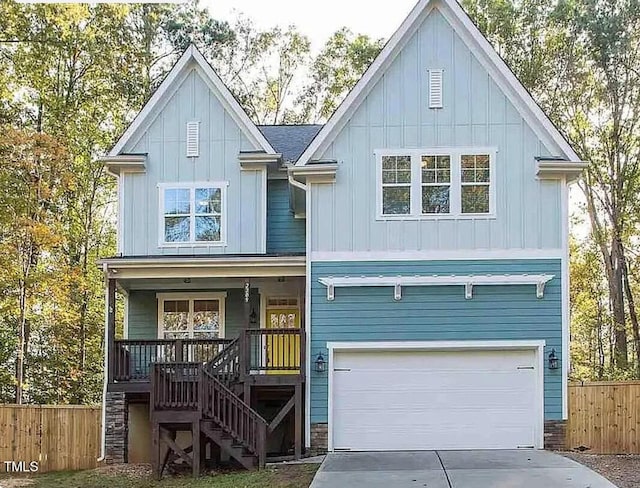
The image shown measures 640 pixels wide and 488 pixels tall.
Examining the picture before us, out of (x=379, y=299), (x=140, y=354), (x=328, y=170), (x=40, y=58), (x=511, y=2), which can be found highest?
(x=511, y=2)

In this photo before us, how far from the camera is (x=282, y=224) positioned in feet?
60.1

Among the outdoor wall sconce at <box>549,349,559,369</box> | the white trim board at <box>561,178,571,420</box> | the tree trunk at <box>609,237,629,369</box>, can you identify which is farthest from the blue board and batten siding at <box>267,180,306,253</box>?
the tree trunk at <box>609,237,629,369</box>

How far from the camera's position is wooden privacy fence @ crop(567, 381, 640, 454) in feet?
50.2

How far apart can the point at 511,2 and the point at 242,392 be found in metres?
16.5

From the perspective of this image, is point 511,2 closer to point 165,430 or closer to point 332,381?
point 332,381

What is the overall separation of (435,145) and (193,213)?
5117 mm

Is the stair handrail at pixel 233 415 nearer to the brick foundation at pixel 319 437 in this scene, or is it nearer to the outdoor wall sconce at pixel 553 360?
the brick foundation at pixel 319 437

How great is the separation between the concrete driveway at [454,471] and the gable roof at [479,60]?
5.41 m

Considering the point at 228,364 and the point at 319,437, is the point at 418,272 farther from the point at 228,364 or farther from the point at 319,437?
the point at 228,364

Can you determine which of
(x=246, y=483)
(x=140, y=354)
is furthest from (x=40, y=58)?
(x=246, y=483)

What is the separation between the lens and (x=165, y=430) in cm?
1436

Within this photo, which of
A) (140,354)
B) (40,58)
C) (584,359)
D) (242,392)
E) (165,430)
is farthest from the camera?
(584,359)

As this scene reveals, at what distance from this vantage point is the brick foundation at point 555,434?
15305mm

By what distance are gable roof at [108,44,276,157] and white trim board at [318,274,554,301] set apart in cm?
350
